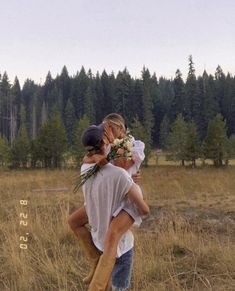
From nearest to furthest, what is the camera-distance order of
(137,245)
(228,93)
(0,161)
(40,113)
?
(137,245), (0,161), (228,93), (40,113)

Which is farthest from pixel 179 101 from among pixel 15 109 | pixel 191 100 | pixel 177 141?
pixel 15 109

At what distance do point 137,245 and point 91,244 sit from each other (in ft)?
6.62

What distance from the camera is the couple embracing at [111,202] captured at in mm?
2977

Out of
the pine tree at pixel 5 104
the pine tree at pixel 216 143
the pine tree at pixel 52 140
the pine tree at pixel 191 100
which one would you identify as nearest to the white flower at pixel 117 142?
the pine tree at pixel 216 143

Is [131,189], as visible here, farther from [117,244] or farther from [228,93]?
[228,93]

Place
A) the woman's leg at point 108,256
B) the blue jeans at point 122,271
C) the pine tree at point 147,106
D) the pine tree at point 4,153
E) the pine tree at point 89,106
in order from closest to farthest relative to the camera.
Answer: the woman's leg at point 108,256 < the blue jeans at point 122,271 < the pine tree at point 4,153 < the pine tree at point 147,106 < the pine tree at point 89,106

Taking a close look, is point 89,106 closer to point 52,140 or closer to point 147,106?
point 147,106

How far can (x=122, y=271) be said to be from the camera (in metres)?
3.22

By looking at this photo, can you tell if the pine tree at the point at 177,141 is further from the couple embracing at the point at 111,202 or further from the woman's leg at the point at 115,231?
the woman's leg at the point at 115,231

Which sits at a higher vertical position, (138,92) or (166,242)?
(138,92)

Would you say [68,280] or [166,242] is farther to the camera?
[166,242]

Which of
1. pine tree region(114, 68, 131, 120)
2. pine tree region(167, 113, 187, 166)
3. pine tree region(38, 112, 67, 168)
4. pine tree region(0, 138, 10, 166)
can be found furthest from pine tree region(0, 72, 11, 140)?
pine tree region(167, 113, 187, 166)

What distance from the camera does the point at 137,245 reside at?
17.3ft

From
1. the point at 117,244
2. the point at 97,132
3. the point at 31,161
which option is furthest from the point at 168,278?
the point at 31,161
